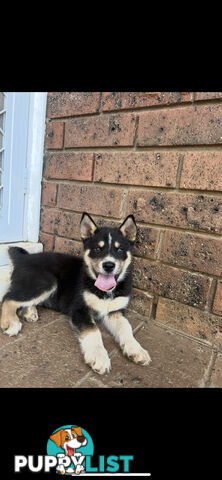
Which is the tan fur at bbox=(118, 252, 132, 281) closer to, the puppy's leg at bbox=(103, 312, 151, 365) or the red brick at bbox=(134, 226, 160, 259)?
A: the red brick at bbox=(134, 226, 160, 259)

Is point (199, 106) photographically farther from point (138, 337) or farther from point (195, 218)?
point (138, 337)

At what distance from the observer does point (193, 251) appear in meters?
1.77

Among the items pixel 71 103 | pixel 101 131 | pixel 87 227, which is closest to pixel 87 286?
pixel 87 227

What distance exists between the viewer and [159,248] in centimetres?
193

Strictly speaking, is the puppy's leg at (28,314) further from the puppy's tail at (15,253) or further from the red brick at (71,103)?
the red brick at (71,103)

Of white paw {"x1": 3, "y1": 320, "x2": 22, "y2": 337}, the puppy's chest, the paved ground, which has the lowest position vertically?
the paved ground

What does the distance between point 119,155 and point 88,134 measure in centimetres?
40

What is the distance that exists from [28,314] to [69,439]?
1.01 meters

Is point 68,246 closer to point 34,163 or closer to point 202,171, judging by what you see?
point 34,163

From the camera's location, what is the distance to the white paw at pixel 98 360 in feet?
4.50

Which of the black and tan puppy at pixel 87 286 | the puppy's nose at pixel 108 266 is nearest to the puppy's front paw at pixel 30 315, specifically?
the black and tan puppy at pixel 87 286

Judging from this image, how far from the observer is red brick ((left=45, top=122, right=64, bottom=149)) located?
2.40 meters

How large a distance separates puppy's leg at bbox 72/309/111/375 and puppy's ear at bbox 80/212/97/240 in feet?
2.01

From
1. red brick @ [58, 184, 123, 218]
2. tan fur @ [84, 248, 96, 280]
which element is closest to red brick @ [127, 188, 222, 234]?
red brick @ [58, 184, 123, 218]
